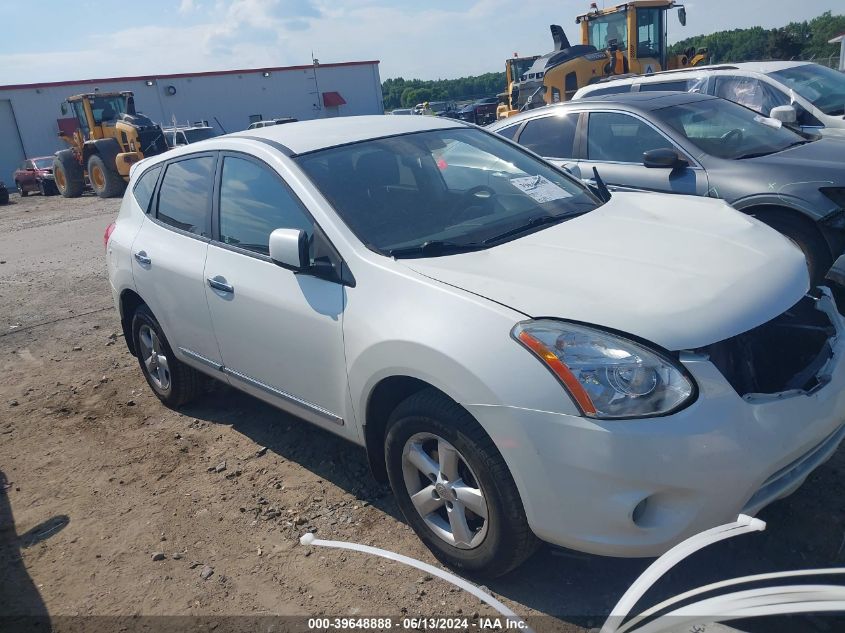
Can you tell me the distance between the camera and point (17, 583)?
3.20 metres

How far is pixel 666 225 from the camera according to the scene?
127 inches

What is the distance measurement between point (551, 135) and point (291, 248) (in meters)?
4.21

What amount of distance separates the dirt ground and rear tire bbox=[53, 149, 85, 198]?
19.7m

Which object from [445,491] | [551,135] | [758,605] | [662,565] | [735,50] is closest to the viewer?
[758,605]

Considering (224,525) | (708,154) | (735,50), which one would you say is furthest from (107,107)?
(735,50)

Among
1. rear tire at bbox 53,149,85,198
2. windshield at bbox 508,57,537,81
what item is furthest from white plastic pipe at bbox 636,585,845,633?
windshield at bbox 508,57,537,81

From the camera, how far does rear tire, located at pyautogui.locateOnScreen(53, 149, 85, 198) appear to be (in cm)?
2270

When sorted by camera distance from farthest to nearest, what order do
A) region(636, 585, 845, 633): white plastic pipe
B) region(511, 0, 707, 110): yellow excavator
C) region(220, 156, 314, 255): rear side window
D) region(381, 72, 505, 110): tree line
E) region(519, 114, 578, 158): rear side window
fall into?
region(381, 72, 505, 110): tree line → region(511, 0, 707, 110): yellow excavator → region(519, 114, 578, 158): rear side window → region(220, 156, 314, 255): rear side window → region(636, 585, 845, 633): white plastic pipe

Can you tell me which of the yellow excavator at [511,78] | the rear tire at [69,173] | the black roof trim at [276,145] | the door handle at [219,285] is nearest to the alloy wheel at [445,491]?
the door handle at [219,285]

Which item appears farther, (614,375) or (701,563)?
(701,563)

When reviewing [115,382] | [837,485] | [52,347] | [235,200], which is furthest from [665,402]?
[52,347]

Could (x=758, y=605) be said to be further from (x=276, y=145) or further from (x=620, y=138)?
(x=620, y=138)

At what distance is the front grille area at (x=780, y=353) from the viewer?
2.41 metres

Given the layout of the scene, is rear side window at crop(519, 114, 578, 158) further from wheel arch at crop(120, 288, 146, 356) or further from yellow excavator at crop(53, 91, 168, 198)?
yellow excavator at crop(53, 91, 168, 198)
